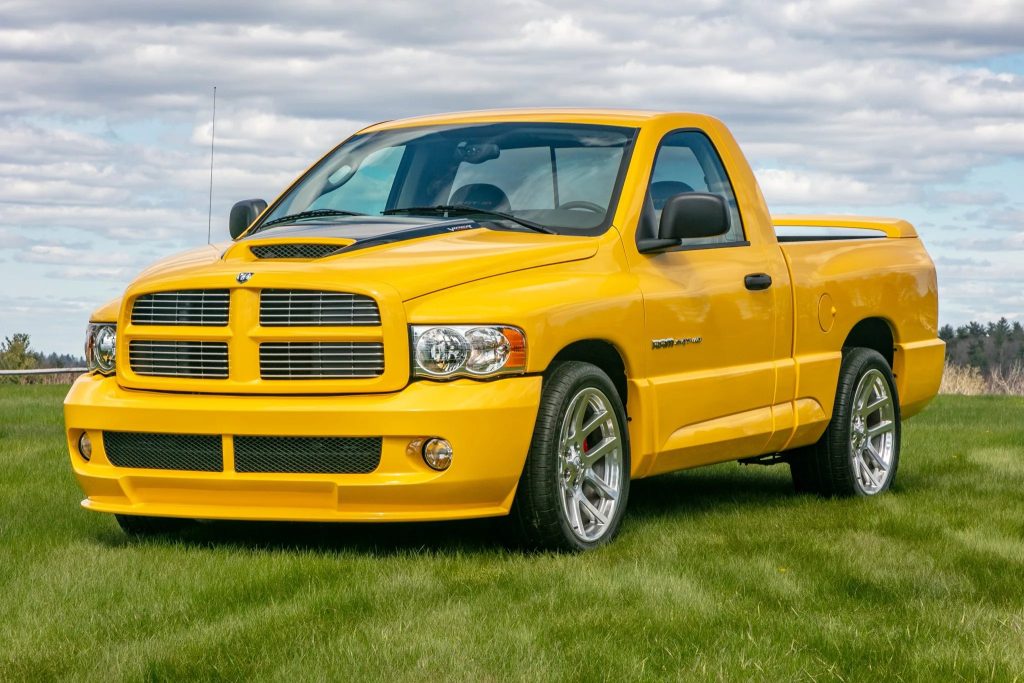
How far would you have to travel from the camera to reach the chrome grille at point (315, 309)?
6.70 meters

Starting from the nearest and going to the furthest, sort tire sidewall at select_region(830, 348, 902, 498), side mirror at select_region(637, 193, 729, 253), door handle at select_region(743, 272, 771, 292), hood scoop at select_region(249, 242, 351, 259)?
hood scoop at select_region(249, 242, 351, 259), side mirror at select_region(637, 193, 729, 253), door handle at select_region(743, 272, 771, 292), tire sidewall at select_region(830, 348, 902, 498)

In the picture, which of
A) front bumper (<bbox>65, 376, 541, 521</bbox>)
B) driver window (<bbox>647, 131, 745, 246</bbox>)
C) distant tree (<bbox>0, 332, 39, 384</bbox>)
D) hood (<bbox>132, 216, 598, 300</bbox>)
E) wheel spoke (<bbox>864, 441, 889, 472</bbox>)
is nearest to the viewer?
front bumper (<bbox>65, 376, 541, 521</bbox>)

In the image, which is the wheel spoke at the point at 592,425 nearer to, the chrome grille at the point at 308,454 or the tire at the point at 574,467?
the tire at the point at 574,467

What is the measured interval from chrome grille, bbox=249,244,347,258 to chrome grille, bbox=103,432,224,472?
0.85 m

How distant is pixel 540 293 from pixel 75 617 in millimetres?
2320

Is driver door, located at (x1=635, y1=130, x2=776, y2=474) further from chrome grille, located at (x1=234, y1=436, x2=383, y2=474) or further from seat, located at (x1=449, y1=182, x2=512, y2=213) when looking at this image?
chrome grille, located at (x1=234, y1=436, x2=383, y2=474)

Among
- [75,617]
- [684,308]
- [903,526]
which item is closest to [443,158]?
[684,308]

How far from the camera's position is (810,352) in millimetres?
9281

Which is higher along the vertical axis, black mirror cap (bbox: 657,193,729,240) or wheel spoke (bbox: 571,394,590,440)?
black mirror cap (bbox: 657,193,729,240)

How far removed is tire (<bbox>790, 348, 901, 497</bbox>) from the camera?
9641 millimetres

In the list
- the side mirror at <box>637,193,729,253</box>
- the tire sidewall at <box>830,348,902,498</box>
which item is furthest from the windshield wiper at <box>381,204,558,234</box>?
the tire sidewall at <box>830,348,902,498</box>

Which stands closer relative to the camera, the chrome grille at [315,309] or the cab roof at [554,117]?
the chrome grille at [315,309]

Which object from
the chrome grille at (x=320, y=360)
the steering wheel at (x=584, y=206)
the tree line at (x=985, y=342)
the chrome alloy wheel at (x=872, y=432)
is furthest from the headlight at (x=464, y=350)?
the tree line at (x=985, y=342)

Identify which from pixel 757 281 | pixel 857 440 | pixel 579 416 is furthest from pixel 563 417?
pixel 857 440
